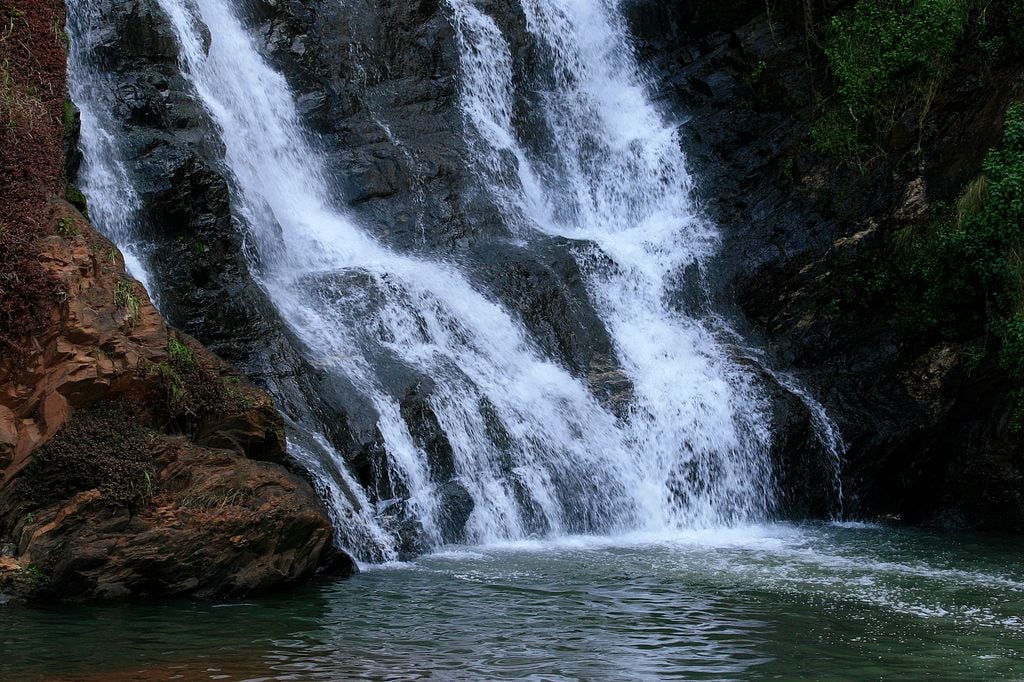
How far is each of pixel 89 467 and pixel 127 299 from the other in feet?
6.78

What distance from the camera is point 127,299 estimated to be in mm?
12039

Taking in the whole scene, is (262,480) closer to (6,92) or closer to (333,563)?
(333,563)

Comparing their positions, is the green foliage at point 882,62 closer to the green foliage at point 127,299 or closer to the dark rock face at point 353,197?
the dark rock face at point 353,197

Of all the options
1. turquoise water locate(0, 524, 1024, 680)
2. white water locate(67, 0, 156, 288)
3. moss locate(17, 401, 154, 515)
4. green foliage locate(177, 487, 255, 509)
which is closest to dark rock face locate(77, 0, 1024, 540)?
white water locate(67, 0, 156, 288)

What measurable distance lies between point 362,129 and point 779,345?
9.40 m

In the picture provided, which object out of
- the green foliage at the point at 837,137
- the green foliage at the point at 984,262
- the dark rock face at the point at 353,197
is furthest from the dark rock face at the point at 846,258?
the dark rock face at the point at 353,197

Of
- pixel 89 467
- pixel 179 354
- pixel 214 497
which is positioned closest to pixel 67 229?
pixel 179 354

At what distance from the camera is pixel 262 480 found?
39.2 feet

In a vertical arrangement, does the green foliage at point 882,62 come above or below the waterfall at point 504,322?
above

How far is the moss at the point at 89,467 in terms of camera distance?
10.8 metres

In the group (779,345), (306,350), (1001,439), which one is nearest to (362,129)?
(306,350)

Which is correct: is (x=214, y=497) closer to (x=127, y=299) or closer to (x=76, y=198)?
(x=127, y=299)

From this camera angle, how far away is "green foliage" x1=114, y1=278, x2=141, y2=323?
39.3 feet

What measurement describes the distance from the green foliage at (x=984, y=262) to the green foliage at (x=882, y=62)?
245 centimetres
